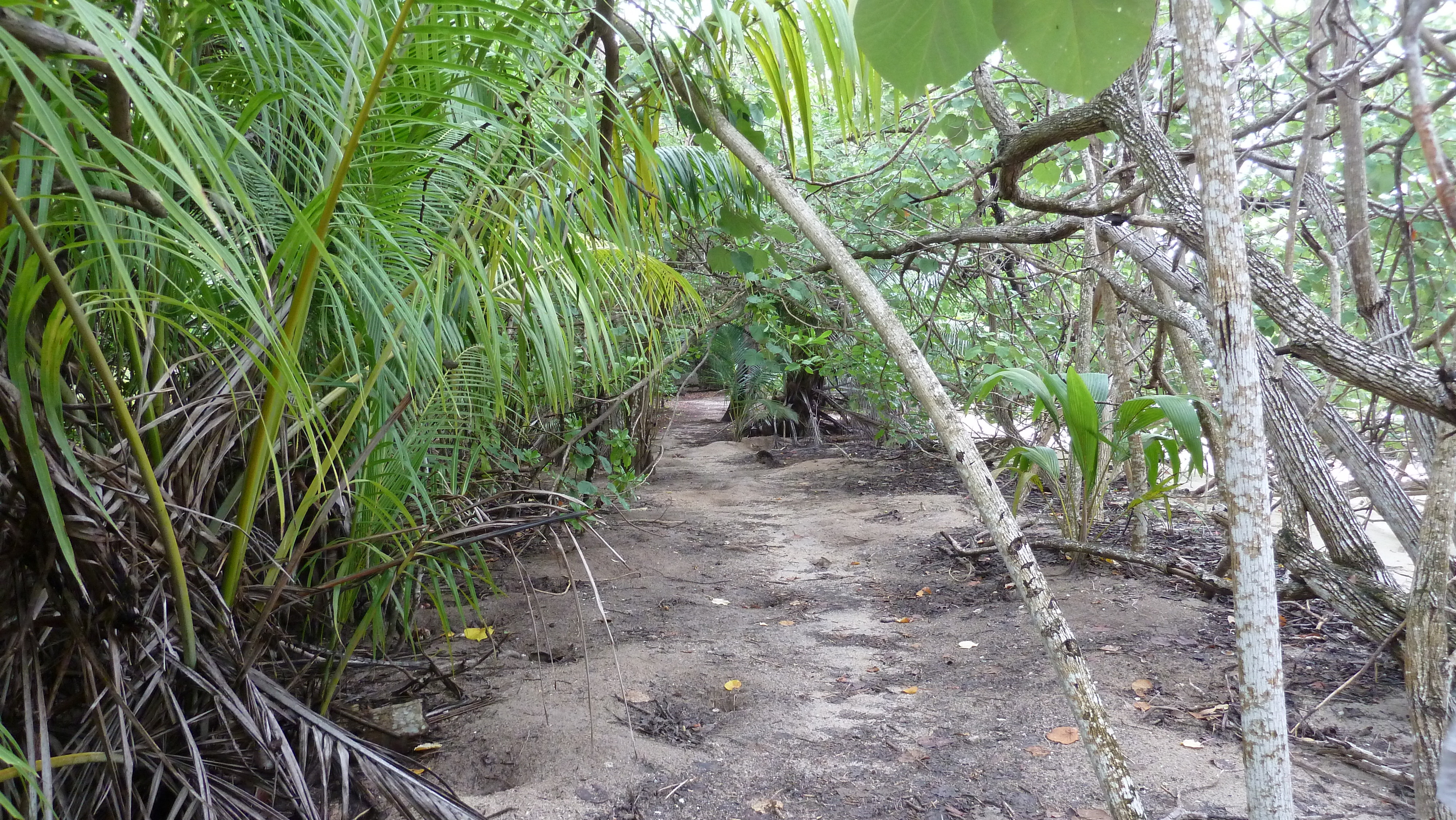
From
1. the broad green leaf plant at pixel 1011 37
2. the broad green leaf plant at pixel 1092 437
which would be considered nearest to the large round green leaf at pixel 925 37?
the broad green leaf plant at pixel 1011 37

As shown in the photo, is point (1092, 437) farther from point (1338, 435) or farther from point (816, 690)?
point (816, 690)

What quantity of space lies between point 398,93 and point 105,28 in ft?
2.87

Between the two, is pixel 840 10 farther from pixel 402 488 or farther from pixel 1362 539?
pixel 1362 539

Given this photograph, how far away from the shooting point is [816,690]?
256 cm

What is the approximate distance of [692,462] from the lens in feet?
22.4

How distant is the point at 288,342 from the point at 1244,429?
1.17 metres

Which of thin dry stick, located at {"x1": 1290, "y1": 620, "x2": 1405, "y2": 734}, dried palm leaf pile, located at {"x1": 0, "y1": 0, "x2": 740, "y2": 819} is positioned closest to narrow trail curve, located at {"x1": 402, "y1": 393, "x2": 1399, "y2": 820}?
thin dry stick, located at {"x1": 1290, "y1": 620, "x2": 1405, "y2": 734}

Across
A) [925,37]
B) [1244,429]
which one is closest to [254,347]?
[925,37]

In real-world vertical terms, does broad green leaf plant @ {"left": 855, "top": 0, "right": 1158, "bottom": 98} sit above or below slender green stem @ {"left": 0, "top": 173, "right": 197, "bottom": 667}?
above

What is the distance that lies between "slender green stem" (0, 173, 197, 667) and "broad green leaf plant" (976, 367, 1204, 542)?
244cm

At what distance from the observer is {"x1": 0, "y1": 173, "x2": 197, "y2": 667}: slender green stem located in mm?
910

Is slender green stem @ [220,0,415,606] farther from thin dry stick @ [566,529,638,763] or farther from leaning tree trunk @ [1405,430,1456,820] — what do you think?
leaning tree trunk @ [1405,430,1456,820]

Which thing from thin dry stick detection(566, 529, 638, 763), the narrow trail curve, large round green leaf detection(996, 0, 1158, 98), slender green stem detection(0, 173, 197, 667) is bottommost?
the narrow trail curve

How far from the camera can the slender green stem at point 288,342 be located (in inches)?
42.0
